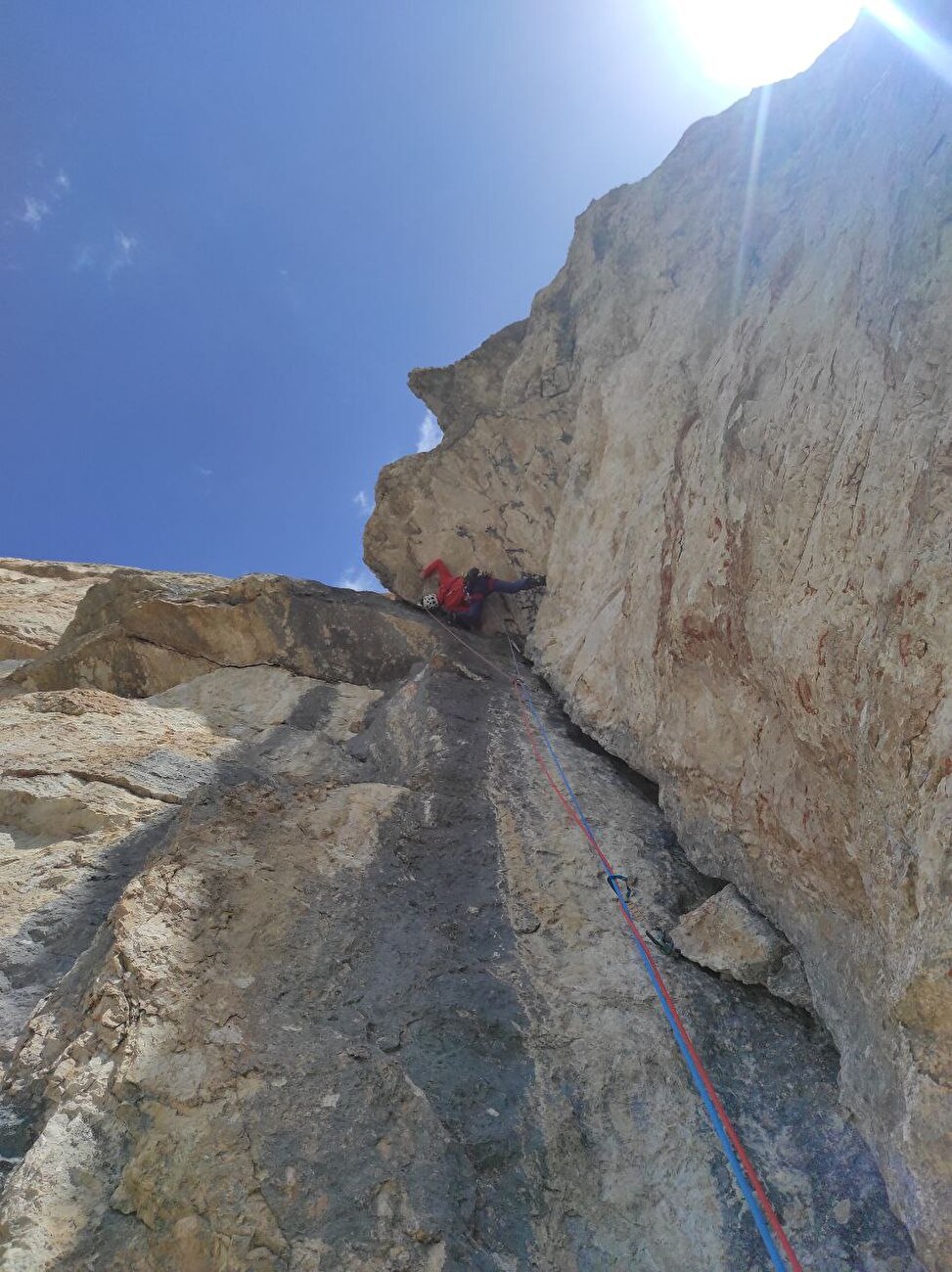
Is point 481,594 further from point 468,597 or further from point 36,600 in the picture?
point 36,600

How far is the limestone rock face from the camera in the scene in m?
2.86

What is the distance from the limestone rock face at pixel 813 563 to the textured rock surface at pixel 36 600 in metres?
8.77

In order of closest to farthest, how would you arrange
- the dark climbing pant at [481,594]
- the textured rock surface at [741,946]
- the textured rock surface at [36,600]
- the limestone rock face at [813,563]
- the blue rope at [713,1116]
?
the blue rope at [713,1116] < the limestone rock face at [813,563] < the textured rock surface at [741,946] < the dark climbing pant at [481,594] < the textured rock surface at [36,600]

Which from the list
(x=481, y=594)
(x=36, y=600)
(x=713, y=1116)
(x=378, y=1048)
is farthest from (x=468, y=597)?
(x=36, y=600)

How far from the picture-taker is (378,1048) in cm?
333

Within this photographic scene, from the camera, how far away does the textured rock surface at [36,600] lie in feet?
39.1

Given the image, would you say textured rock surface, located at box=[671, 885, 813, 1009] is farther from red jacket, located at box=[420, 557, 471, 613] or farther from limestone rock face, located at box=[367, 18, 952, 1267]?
red jacket, located at box=[420, 557, 471, 613]

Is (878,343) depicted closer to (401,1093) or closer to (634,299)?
(401,1093)

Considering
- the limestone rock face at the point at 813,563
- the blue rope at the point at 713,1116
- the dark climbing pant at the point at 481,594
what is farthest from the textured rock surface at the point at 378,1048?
the dark climbing pant at the point at 481,594

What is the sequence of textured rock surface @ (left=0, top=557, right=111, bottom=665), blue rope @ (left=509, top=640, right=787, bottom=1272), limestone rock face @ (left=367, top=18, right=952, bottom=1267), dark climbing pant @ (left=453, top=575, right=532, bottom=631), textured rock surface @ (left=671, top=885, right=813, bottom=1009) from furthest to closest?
textured rock surface @ (left=0, top=557, right=111, bottom=665) → dark climbing pant @ (left=453, top=575, right=532, bottom=631) → textured rock surface @ (left=671, top=885, right=813, bottom=1009) → limestone rock face @ (left=367, top=18, right=952, bottom=1267) → blue rope @ (left=509, top=640, right=787, bottom=1272)

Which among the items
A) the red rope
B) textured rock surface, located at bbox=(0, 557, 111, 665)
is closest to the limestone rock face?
the red rope

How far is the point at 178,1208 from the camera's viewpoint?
255 cm

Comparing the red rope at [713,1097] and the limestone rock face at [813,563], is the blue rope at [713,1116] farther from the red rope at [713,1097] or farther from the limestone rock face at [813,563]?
the limestone rock face at [813,563]

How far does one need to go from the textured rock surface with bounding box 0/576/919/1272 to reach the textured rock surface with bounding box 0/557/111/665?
7.13 m
